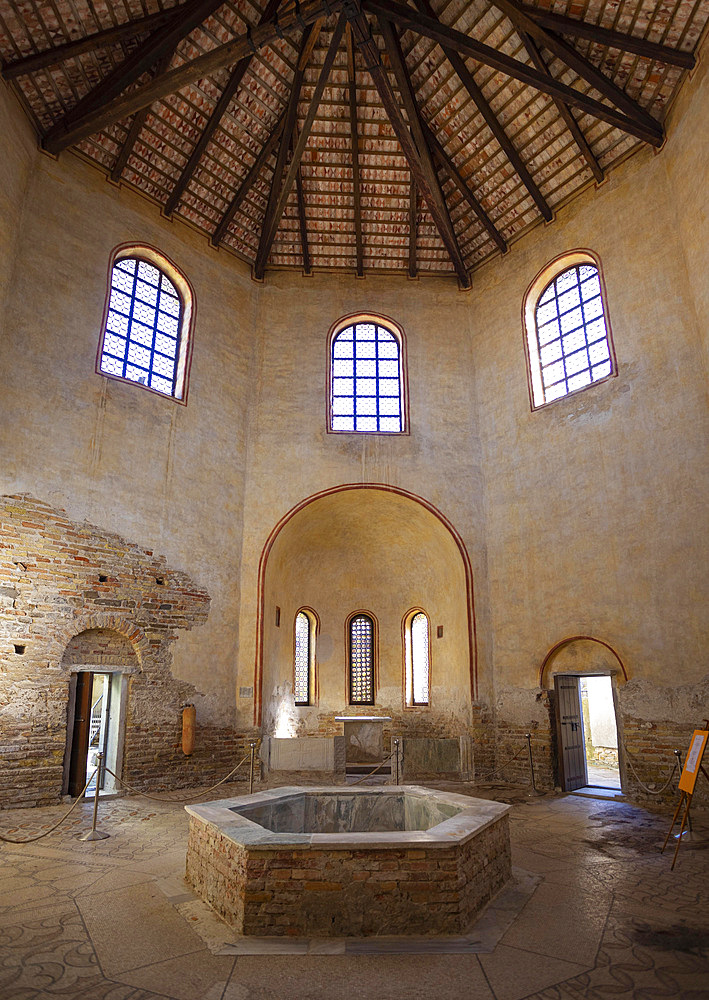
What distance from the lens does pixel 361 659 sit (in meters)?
16.9

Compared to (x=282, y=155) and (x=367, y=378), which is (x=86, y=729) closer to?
(x=367, y=378)

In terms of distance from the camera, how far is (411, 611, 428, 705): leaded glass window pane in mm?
16078

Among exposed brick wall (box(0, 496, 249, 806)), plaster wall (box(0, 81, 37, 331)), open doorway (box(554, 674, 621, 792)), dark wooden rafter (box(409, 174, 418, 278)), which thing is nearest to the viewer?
exposed brick wall (box(0, 496, 249, 806))

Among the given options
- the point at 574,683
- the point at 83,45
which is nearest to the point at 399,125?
the point at 83,45

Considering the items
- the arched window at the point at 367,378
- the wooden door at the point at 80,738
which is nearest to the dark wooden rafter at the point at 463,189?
the arched window at the point at 367,378

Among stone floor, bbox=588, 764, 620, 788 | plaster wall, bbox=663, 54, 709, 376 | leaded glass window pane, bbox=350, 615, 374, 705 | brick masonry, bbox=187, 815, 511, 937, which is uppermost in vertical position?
plaster wall, bbox=663, 54, 709, 376

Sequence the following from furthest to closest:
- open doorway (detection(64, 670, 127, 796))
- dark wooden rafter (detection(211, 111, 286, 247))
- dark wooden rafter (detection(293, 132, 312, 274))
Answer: dark wooden rafter (detection(293, 132, 312, 274))
dark wooden rafter (detection(211, 111, 286, 247))
open doorway (detection(64, 670, 127, 796))

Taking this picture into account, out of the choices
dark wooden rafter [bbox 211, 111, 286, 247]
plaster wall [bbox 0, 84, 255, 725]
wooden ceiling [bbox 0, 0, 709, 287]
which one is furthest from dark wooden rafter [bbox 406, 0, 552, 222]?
plaster wall [bbox 0, 84, 255, 725]

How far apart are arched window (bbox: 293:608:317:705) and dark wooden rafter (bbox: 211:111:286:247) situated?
9508mm

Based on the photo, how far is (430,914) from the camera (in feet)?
16.4

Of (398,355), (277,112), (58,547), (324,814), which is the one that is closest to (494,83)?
(277,112)

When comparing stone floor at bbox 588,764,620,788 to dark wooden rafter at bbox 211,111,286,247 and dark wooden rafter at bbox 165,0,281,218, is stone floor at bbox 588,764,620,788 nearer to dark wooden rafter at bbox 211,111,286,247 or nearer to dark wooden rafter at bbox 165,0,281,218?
dark wooden rafter at bbox 211,111,286,247

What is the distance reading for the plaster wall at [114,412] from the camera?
11047 millimetres

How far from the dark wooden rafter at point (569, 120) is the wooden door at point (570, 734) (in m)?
10.5
